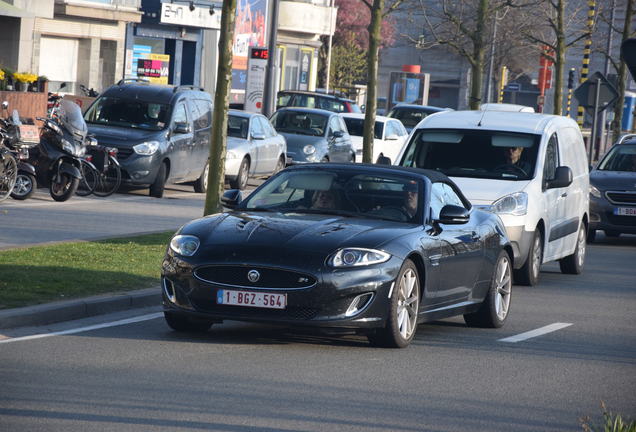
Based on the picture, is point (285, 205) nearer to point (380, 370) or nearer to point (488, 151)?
point (380, 370)

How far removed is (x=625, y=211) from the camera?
74.8 feet

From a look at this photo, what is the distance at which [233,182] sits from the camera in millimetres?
27844

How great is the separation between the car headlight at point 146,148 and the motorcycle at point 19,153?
6.72ft

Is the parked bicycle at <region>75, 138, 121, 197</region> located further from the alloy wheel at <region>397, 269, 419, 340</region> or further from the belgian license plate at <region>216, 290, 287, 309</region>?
the belgian license plate at <region>216, 290, 287, 309</region>

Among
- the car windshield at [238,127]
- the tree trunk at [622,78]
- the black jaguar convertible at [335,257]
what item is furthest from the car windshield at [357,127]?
the black jaguar convertible at [335,257]

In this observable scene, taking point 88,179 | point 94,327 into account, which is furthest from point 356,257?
point 88,179

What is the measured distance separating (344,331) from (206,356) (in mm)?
1041

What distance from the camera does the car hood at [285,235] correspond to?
32.1 ft

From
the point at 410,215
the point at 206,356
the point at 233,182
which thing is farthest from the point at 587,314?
the point at 233,182

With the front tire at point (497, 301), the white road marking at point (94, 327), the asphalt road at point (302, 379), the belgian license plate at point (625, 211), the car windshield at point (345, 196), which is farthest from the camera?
the belgian license plate at point (625, 211)

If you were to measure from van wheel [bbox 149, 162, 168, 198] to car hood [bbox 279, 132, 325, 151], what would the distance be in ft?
27.4

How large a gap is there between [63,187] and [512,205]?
8466 millimetres

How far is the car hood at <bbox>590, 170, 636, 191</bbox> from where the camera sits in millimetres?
23047

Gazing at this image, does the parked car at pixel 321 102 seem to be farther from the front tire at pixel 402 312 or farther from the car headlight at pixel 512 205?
the front tire at pixel 402 312
